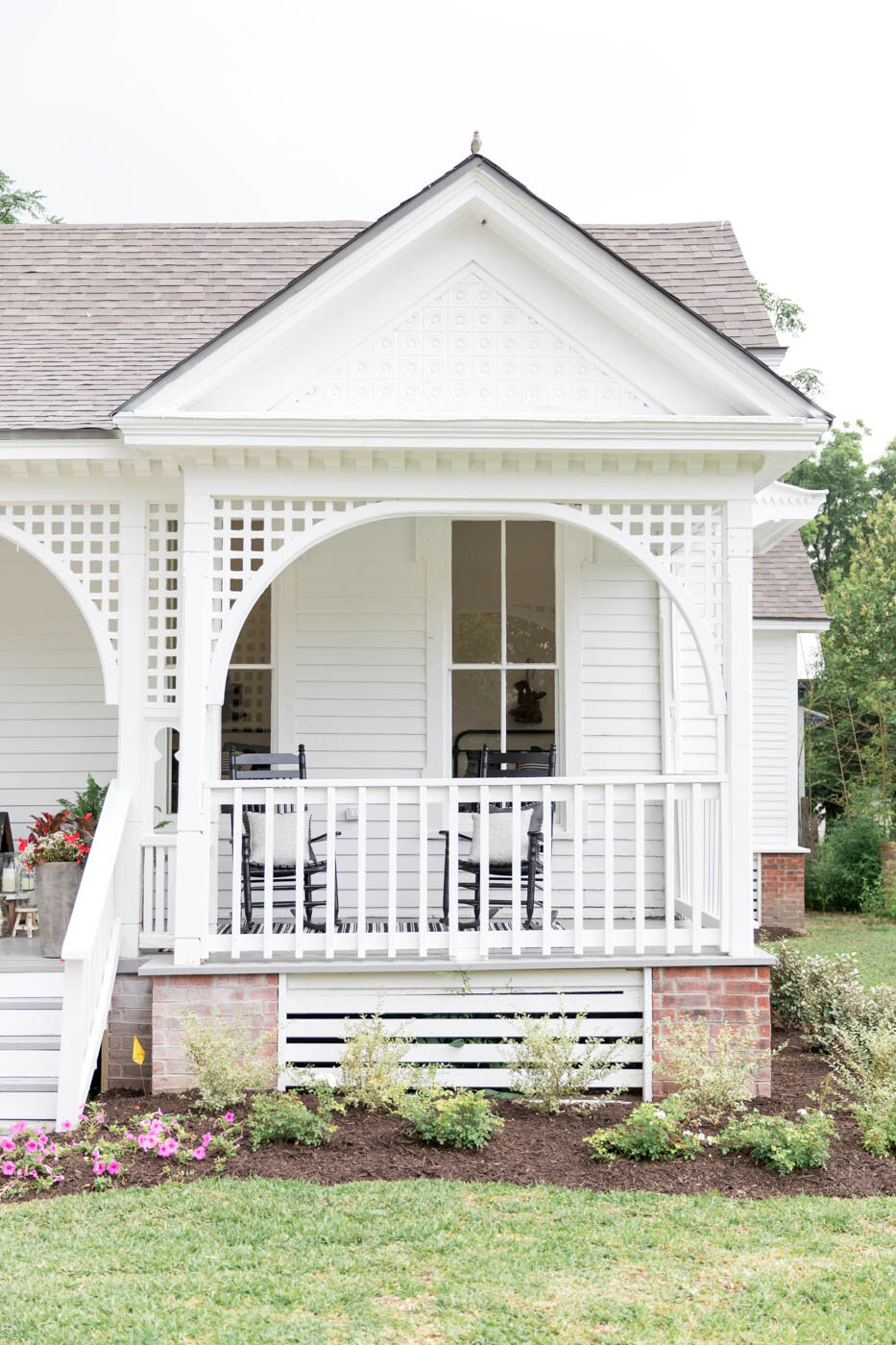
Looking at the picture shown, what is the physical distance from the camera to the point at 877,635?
18219 mm

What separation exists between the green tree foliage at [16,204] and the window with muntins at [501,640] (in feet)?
50.6

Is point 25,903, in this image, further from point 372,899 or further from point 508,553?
point 508,553

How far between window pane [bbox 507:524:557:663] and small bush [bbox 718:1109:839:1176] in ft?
13.5

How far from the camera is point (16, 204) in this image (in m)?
21.4

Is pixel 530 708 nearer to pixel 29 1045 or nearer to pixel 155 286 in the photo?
pixel 29 1045

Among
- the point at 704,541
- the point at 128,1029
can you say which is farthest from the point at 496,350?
the point at 128,1029

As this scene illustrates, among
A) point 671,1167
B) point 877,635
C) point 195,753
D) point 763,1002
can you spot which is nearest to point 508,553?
point 195,753

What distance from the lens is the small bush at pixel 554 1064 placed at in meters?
6.36

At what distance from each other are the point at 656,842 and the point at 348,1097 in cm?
352

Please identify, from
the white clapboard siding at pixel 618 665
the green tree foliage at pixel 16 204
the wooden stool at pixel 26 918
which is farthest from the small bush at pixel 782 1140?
the green tree foliage at pixel 16 204

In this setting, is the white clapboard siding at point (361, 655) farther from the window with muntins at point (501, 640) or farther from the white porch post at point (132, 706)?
the white porch post at point (132, 706)

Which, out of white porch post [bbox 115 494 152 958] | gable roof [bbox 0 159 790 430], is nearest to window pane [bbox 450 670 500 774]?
white porch post [bbox 115 494 152 958]

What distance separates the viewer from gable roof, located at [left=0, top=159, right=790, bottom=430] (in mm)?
8828

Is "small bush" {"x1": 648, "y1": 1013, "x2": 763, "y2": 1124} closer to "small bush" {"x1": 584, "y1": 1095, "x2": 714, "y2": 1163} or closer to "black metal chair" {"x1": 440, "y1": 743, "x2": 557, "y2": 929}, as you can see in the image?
"small bush" {"x1": 584, "y1": 1095, "x2": 714, "y2": 1163}
